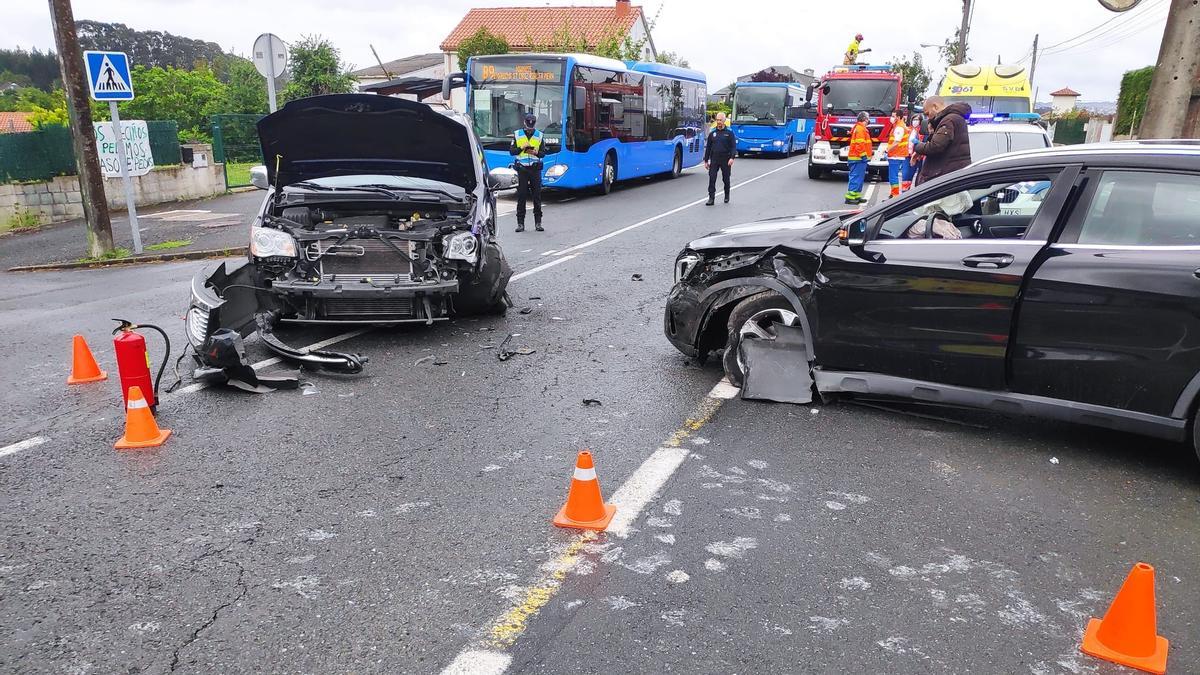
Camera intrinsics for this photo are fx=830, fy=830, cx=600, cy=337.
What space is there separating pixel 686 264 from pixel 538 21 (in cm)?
5703

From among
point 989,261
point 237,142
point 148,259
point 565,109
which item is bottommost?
point 148,259

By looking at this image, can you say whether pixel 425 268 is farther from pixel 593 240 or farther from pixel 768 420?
pixel 593 240

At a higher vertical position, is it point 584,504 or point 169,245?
point 584,504

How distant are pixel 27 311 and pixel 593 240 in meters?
7.26

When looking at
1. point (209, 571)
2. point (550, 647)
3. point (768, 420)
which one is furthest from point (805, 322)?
point (209, 571)

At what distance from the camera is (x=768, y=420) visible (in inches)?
204

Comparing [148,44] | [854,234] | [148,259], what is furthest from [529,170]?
[148,44]

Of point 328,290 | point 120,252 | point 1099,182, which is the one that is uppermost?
point 1099,182

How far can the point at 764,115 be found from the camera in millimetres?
31250

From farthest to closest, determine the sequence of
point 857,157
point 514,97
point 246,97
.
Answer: point 246,97
point 514,97
point 857,157

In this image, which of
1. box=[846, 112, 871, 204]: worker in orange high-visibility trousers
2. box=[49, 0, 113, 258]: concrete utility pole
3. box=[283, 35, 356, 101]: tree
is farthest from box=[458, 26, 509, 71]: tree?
box=[49, 0, 113, 258]: concrete utility pole

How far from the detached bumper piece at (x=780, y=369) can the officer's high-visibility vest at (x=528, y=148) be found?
927cm

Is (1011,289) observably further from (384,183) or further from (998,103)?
(998,103)

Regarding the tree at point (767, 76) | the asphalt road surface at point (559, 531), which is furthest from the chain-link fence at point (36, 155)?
the tree at point (767, 76)
